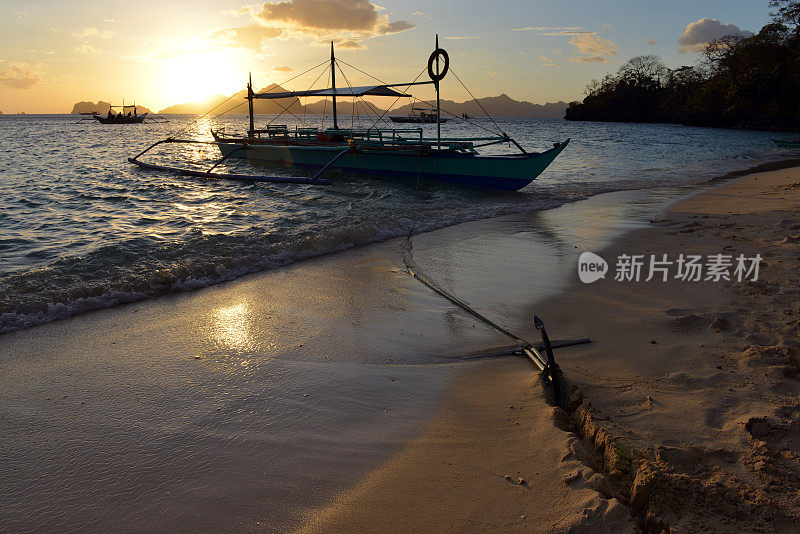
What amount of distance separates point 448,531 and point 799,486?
1.64m

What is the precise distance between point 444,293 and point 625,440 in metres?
3.12

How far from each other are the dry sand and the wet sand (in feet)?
0.70

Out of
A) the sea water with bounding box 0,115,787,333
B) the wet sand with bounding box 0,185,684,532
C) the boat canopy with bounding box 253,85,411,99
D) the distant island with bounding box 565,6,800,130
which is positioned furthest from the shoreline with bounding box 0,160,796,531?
the distant island with bounding box 565,6,800,130

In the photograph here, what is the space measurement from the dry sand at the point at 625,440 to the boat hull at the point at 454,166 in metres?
9.53

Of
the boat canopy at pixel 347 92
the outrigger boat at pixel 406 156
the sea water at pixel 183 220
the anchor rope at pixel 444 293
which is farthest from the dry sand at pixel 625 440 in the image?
the boat canopy at pixel 347 92

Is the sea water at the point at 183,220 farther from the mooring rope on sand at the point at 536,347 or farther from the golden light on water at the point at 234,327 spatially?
the mooring rope on sand at the point at 536,347

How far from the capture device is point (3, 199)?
13.4 metres

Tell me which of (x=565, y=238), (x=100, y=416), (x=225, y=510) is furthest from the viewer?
(x=565, y=238)

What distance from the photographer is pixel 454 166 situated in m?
15.6

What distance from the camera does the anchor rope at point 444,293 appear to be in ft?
14.1

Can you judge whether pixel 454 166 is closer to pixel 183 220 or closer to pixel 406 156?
pixel 406 156

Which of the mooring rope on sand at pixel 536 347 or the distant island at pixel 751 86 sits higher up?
the distant island at pixel 751 86

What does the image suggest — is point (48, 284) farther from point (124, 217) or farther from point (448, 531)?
point (448, 531)

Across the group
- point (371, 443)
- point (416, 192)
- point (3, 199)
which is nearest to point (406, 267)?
point (371, 443)
